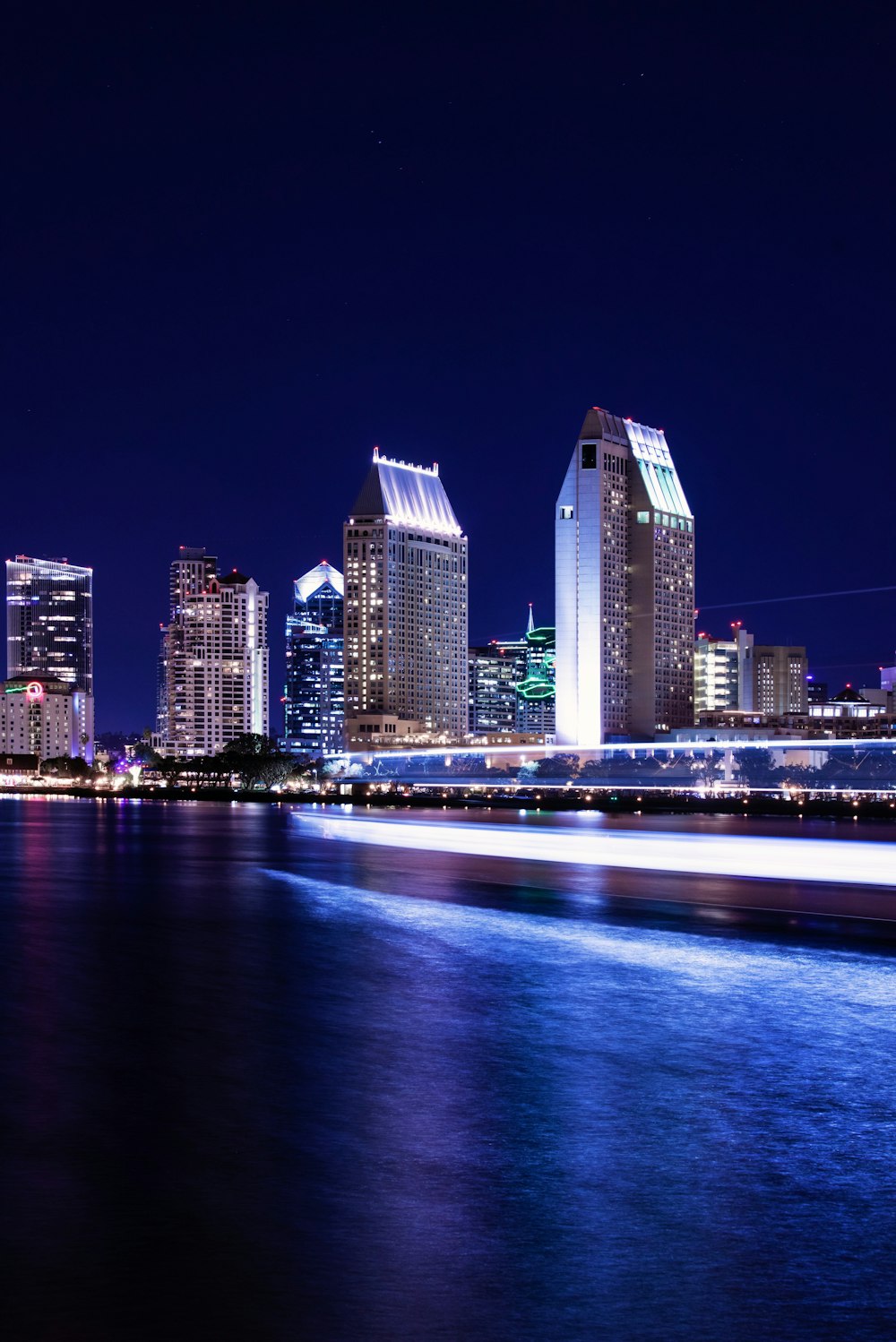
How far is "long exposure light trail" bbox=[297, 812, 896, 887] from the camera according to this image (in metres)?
33.2

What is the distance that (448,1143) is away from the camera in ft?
29.5

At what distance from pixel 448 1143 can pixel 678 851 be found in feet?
117

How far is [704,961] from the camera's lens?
19078 mm

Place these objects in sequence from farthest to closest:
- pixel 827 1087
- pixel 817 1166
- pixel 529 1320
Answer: pixel 827 1087, pixel 817 1166, pixel 529 1320

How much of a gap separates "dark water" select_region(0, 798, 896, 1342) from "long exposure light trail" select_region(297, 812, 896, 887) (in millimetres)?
13619

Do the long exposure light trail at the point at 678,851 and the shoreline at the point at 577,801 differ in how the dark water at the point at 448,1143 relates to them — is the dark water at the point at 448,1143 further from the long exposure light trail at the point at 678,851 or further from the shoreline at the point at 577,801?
the shoreline at the point at 577,801

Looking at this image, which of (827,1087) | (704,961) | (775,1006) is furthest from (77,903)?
(827,1087)

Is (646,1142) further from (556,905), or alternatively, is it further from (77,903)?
(77,903)

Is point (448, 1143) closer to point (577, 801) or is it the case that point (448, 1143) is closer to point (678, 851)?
point (678, 851)

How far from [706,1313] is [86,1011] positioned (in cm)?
986

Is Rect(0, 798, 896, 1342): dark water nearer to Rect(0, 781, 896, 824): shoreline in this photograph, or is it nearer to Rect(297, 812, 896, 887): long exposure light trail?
Rect(297, 812, 896, 887): long exposure light trail

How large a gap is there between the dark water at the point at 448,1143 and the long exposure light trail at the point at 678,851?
13.6m

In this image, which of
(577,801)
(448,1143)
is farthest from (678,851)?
(577,801)

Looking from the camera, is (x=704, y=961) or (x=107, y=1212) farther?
(x=704, y=961)
